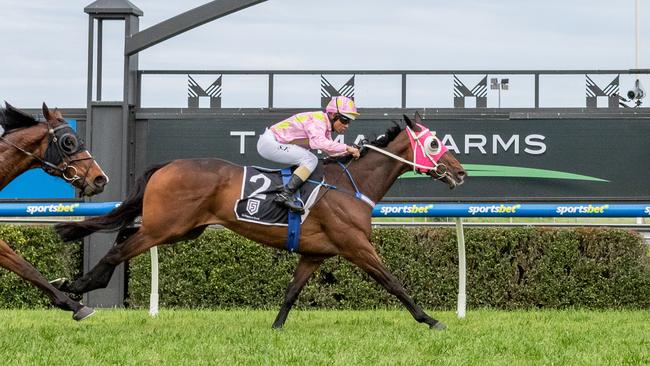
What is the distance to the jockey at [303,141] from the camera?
24.8 ft

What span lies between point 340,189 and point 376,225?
2.40 m

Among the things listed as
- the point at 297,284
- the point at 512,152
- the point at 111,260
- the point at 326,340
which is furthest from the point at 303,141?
the point at 512,152

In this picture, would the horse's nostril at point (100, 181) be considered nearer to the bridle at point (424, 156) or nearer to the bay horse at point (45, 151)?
the bay horse at point (45, 151)

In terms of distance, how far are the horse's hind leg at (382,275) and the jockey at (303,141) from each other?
50cm

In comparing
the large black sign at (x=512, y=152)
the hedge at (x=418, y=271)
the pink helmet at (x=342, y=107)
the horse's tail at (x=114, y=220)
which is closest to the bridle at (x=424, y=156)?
the pink helmet at (x=342, y=107)

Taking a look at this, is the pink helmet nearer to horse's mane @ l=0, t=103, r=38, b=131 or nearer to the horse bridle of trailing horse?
the horse bridle of trailing horse

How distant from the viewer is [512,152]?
1073cm

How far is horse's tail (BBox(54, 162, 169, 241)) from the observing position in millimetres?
7676

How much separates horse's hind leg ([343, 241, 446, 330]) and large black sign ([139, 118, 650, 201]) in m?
3.21

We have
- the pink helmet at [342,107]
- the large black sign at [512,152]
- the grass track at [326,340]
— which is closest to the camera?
the grass track at [326,340]

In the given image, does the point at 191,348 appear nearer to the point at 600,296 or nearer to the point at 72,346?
the point at 72,346

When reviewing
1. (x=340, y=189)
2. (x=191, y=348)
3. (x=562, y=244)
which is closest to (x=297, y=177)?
(x=340, y=189)

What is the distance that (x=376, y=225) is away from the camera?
33.1 ft

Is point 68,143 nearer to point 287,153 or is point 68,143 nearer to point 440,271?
point 287,153
